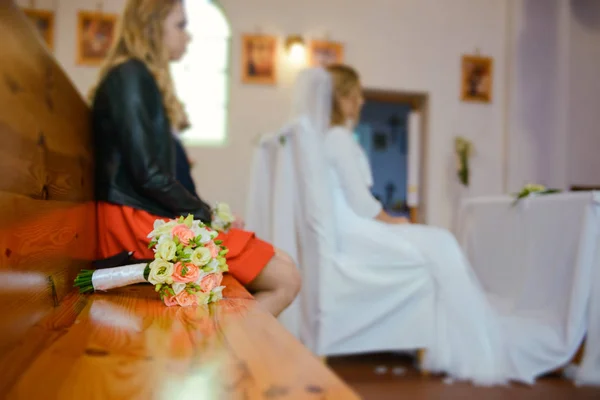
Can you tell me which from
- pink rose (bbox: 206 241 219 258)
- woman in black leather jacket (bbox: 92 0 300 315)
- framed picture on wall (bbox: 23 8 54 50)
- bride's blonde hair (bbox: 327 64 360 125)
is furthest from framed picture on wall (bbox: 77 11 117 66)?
pink rose (bbox: 206 241 219 258)

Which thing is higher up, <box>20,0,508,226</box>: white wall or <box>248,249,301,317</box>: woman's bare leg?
<box>20,0,508,226</box>: white wall

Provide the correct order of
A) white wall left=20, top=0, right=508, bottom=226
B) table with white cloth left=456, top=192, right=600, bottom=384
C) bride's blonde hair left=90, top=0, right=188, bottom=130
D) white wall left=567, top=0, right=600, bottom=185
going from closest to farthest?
bride's blonde hair left=90, top=0, right=188, bottom=130, table with white cloth left=456, top=192, right=600, bottom=384, white wall left=20, top=0, right=508, bottom=226, white wall left=567, top=0, right=600, bottom=185

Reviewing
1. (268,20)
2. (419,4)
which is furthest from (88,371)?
(419,4)

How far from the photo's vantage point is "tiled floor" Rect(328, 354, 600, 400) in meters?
2.22

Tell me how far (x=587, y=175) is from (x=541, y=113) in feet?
3.41

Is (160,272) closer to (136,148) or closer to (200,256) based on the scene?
(200,256)

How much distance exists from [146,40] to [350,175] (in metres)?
1.44

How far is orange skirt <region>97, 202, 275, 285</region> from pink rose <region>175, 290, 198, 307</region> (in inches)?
17.3

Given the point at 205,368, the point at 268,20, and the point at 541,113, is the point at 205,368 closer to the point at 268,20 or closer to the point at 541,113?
the point at 268,20

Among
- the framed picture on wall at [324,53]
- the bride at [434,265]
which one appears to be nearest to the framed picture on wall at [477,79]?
the framed picture on wall at [324,53]

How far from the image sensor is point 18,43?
2.83ft

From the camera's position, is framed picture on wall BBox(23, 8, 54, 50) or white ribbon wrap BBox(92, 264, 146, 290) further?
framed picture on wall BBox(23, 8, 54, 50)

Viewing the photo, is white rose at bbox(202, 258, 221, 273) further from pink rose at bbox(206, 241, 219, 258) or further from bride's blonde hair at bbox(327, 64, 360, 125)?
bride's blonde hair at bbox(327, 64, 360, 125)

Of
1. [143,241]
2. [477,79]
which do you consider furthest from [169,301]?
[477,79]
